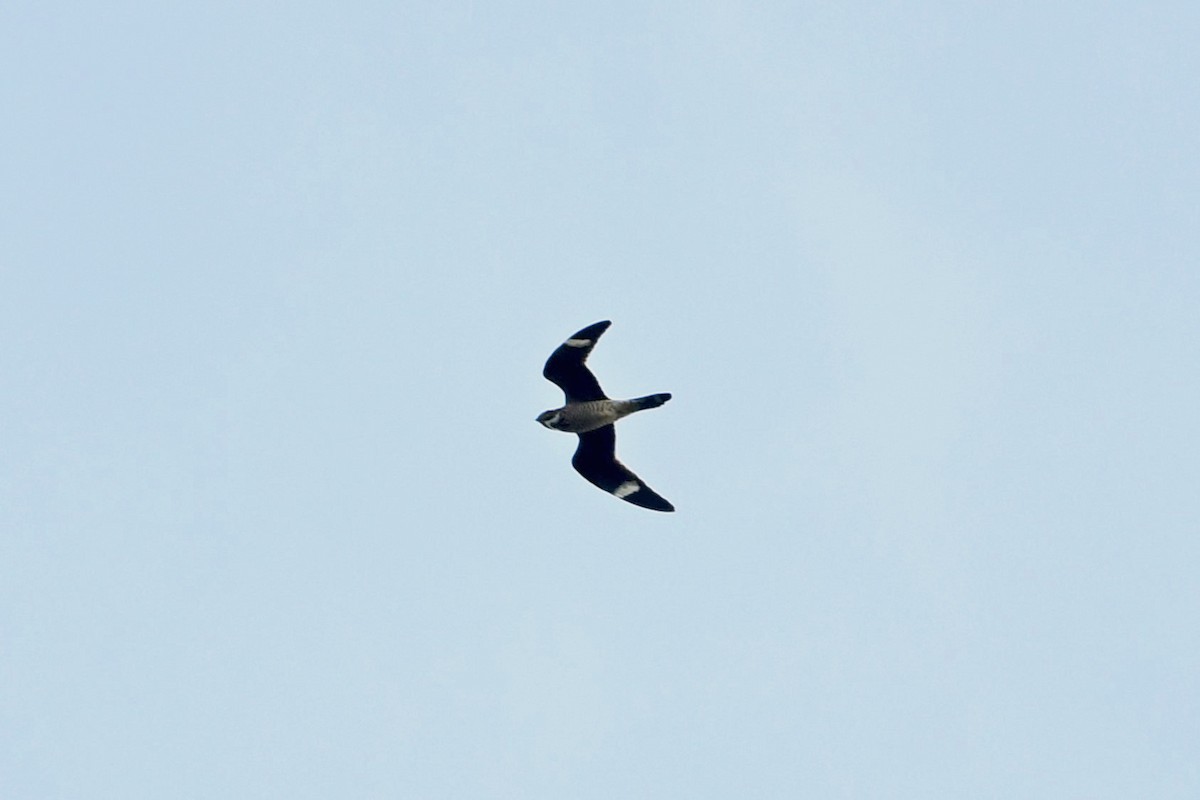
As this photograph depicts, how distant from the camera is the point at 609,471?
1335 inches

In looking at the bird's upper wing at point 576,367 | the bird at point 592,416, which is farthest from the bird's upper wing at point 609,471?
the bird's upper wing at point 576,367

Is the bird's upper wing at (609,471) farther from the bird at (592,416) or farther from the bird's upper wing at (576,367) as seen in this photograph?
the bird's upper wing at (576,367)

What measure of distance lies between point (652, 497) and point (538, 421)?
2.23 m

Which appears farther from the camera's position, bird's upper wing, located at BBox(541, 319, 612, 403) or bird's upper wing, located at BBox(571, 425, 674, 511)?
bird's upper wing, located at BBox(571, 425, 674, 511)

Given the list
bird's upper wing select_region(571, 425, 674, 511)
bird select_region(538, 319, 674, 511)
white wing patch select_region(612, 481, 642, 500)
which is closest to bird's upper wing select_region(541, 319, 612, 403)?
bird select_region(538, 319, 674, 511)

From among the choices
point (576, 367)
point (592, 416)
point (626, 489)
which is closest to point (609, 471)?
point (626, 489)

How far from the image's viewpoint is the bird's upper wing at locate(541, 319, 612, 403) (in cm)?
3262

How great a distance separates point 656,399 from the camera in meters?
32.5

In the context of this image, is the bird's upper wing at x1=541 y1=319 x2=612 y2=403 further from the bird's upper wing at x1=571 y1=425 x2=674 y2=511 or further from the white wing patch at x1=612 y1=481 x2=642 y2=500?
A: the white wing patch at x1=612 y1=481 x2=642 y2=500

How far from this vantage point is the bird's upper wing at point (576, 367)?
3262cm

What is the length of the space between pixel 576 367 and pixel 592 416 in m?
0.83

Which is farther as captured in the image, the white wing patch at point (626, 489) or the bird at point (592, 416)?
the white wing patch at point (626, 489)

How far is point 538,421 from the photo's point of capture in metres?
→ 33.3

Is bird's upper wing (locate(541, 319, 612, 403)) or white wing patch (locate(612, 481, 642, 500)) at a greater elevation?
bird's upper wing (locate(541, 319, 612, 403))
